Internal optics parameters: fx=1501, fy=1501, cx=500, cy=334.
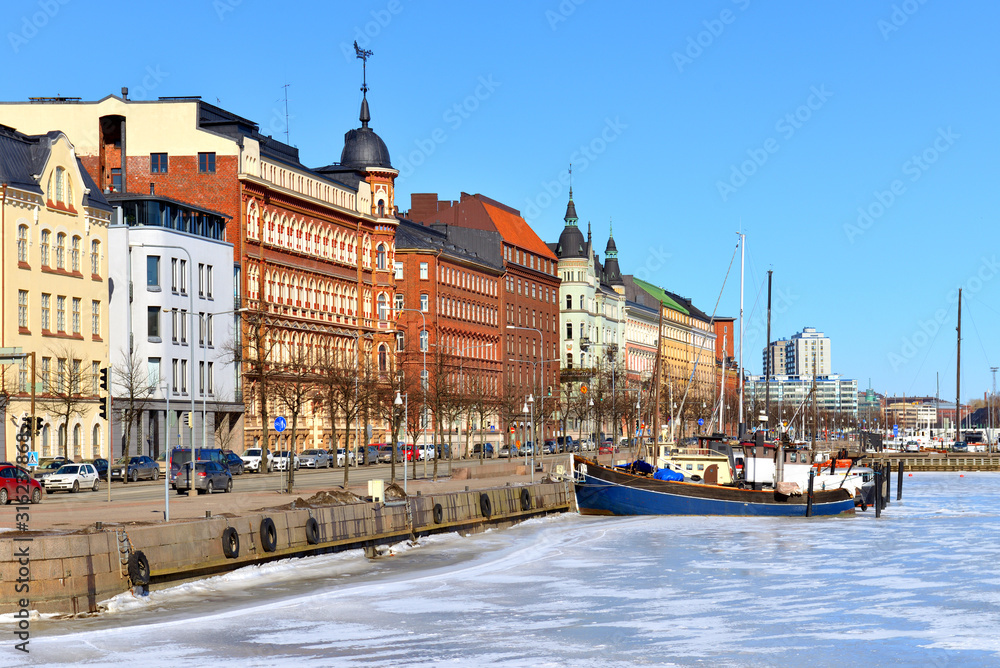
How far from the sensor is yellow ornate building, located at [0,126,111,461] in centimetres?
8288

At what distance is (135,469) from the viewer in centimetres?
8019

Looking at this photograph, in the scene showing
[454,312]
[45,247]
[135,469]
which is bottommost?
[135,469]

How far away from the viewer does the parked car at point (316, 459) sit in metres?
103

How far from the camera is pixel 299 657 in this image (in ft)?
96.5

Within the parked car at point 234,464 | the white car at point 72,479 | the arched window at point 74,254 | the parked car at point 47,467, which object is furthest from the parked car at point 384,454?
the white car at point 72,479

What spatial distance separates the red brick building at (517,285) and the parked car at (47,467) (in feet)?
288

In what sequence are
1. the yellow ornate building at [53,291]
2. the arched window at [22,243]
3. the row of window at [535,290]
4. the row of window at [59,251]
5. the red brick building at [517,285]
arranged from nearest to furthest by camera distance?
the yellow ornate building at [53,291] → the arched window at [22,243] → the row of window at [59,251] → the red brick building at [517,285] → the row of window at [535,290]

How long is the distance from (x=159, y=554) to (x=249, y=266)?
7504cm

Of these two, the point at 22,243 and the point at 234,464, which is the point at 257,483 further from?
the point at 22,243

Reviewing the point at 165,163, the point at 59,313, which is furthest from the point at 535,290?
the point at 59,313

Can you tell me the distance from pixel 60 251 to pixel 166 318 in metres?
12.1

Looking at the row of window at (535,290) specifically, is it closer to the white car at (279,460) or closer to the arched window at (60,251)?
the white car at (279,460)

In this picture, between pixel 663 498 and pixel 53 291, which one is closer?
pixel 663 498

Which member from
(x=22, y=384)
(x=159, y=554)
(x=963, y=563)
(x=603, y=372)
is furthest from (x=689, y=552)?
(x=603, y=372)
